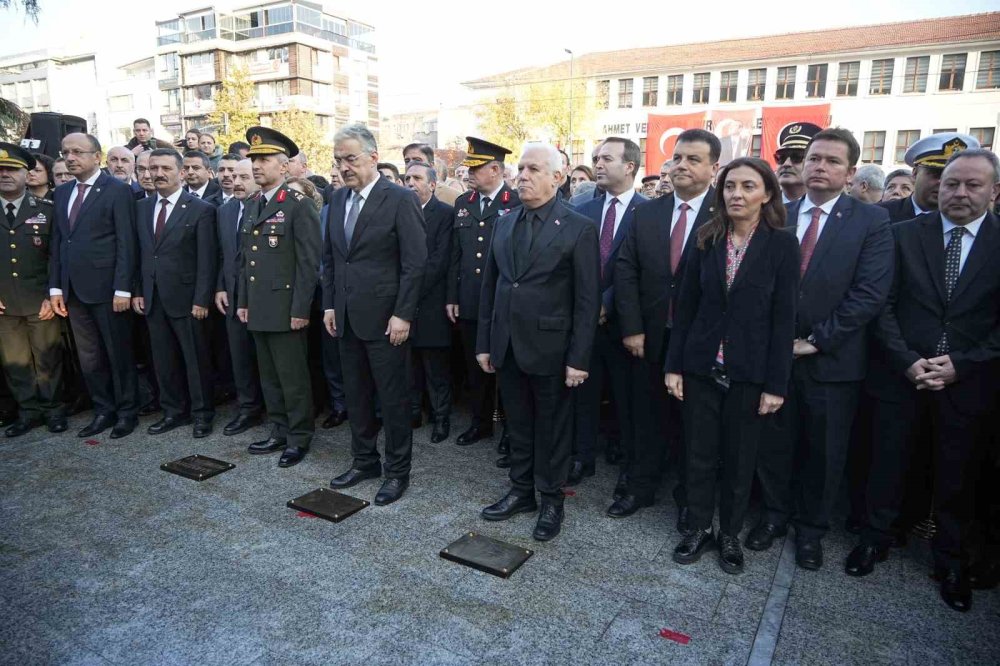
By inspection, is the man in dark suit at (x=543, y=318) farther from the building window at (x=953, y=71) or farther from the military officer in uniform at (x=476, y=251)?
the building window at (x=953, y=71)

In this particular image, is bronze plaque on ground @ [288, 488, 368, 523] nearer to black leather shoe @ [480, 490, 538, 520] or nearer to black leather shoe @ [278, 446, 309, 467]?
black leather shoe @ [278, 446, 309, 467]

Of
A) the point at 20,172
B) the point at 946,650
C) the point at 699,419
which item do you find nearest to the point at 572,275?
the point at 699,419

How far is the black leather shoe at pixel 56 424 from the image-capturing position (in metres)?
5.16

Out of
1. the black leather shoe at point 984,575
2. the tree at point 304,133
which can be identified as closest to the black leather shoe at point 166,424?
the black leather shoe at point 984,575

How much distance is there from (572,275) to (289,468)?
8.13 feet

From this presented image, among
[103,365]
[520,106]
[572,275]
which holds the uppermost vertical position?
[520,106]

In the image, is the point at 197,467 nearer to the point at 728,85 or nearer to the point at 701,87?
the point at 728,85

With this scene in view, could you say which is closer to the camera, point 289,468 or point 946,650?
point 946,650

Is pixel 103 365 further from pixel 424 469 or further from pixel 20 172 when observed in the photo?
pixel 424 469

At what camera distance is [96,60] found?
54906 mm

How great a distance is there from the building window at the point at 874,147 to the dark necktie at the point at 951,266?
36018 millimetres

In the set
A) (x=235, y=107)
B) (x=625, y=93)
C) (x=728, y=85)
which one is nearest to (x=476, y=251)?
(x=235, y=107)

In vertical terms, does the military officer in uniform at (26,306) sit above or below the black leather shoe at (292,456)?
above

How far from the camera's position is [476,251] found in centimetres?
495
